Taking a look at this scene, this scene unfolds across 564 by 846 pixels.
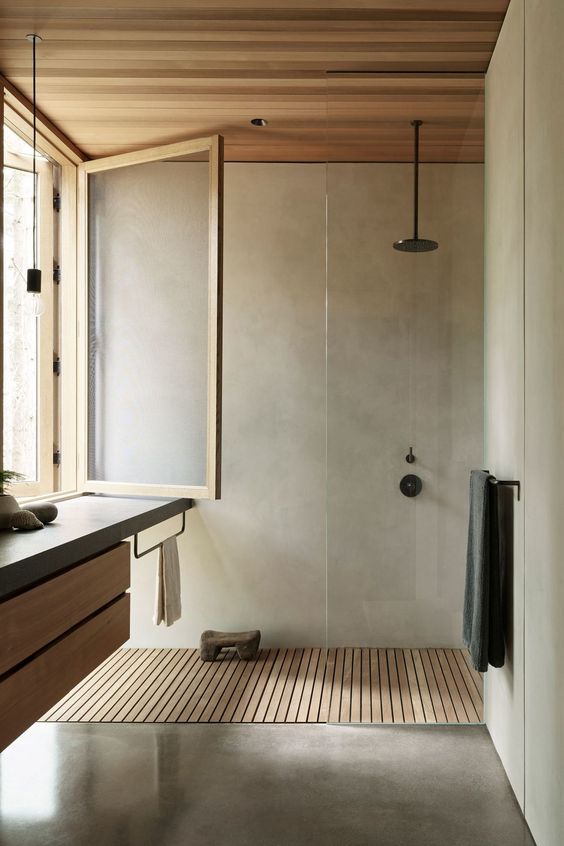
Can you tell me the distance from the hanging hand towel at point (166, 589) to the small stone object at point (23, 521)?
3.42 feet

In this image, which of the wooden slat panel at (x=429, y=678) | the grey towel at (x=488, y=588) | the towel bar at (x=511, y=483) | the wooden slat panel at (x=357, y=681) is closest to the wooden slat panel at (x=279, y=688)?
the wooden slat panel at (x=357, y=681)

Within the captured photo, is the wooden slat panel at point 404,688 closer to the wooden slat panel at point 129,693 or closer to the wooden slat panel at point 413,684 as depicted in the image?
the wooden slat panel at point 413,684

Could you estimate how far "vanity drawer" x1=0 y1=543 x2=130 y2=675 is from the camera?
183 cm

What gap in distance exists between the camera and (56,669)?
212 centimetres

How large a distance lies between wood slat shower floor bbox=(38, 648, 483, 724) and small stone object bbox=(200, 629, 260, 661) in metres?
0.04

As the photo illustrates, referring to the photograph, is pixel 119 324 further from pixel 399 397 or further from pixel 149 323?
pixel 399 397

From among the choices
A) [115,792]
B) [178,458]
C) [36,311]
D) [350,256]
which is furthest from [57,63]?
[115,792]

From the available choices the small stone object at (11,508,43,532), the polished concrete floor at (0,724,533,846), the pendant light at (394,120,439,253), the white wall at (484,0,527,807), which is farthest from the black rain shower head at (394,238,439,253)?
the polished concrete floor at (0,724,533,846)

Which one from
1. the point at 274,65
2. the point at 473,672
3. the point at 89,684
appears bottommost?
the point at 89,684

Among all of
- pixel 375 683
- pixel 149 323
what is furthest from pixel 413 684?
pixel 149 323

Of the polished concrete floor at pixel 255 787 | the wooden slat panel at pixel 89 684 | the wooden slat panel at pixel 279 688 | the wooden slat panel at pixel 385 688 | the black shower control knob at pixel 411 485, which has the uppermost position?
the black shower control knob at pixel 411 485

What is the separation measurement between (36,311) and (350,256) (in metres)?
1.19

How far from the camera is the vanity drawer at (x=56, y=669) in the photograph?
1848mm

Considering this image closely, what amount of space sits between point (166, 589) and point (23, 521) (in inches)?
46.2
